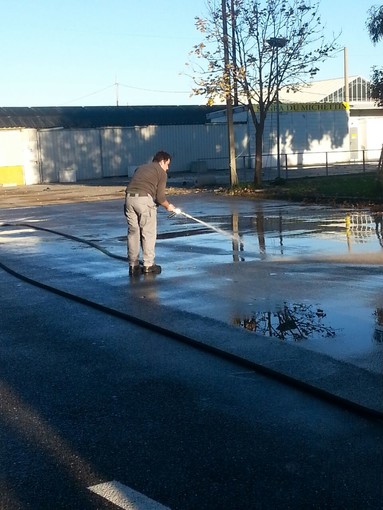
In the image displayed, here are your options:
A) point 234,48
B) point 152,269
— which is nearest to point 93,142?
point 234,48

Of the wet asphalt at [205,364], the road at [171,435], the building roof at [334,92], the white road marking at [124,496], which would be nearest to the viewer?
the white road marking at [124,496]

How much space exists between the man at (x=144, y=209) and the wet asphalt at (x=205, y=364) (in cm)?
30

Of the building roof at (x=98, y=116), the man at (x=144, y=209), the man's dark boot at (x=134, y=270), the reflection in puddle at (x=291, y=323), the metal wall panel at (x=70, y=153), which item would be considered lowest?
A: the reflection in puddle at (x=291, y=323)

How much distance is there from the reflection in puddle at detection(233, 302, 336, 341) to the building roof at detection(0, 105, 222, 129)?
42.4 metres

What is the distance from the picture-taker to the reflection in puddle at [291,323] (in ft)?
24.4

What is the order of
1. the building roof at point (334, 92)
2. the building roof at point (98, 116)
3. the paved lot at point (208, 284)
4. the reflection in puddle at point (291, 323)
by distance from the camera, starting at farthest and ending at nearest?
the building roof at point (334, 92)
the building roof at point (98, 116)
the reflection in puddle at point (291, 323)
the paved lot at point (208, 284)

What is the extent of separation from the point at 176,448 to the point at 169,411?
2.31 ft

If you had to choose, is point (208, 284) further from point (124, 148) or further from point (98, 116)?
point (98, 116)

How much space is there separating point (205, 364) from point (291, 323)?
153 cm

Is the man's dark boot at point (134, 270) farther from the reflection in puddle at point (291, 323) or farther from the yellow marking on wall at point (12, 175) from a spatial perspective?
the yellow marking on wall at point (12, 175)

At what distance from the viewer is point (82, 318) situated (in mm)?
8633

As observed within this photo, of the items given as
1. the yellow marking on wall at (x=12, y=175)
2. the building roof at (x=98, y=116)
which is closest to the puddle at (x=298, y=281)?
the yellow marking on wall at (x=12, y=175)

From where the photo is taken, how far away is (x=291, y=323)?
7.89 m

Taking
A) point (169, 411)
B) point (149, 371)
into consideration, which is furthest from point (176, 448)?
point (149, 371)
